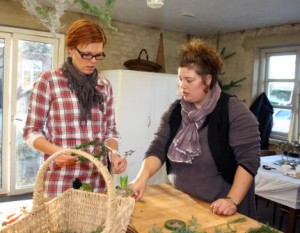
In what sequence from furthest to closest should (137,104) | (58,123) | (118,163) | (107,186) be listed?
(137,104) → (58,123) → (118,163) → (107,186)

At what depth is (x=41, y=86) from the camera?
1.50 meters

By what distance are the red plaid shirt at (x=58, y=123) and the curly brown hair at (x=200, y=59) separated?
58 cm

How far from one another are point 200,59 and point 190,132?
371mm

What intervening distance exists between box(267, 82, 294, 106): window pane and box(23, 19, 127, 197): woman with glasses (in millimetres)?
3743

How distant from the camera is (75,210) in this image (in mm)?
1077

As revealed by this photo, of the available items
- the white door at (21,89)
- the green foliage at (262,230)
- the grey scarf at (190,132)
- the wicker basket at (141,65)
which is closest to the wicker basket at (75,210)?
the green foliage at (262,230)

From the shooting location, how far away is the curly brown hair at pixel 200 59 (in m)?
1.55

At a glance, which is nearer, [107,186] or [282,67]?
[107,186]

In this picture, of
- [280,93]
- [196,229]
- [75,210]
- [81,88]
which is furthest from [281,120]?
[75,210]

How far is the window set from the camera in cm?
435

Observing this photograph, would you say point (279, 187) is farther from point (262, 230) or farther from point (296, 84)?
point (296, 84)

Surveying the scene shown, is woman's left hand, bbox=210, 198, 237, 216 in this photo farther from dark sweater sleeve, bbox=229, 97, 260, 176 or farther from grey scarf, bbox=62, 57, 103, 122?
grey scarf, bbox=62, 57, 103, 122

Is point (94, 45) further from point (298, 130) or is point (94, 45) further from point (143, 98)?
point (298, 130)

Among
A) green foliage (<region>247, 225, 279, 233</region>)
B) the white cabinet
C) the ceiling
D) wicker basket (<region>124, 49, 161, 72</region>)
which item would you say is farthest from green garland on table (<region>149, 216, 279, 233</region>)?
wicker basket (<region>124, 49, 161, 72</region>)
